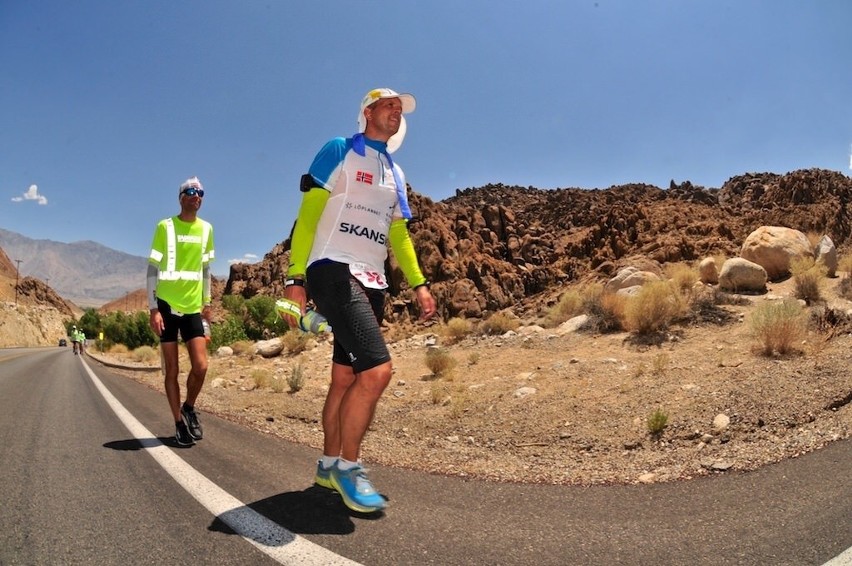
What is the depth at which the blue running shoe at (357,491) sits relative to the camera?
99.7 inches

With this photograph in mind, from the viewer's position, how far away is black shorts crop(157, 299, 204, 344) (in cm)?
443

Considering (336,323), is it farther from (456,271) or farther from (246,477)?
(456,271)

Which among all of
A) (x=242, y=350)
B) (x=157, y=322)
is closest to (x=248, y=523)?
(x=157, y=322)

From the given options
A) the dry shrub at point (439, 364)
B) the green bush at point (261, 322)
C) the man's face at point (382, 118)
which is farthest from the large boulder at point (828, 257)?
the green bush at point (261, 322)

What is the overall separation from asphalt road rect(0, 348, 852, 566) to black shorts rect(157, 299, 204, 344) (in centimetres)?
109

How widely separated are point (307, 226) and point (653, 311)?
9607 millimetres

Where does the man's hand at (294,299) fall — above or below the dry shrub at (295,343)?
above

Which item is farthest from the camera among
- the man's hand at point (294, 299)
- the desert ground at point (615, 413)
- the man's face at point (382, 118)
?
the desert ground at point (615, 413)

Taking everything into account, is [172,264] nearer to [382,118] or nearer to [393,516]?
[382,118]

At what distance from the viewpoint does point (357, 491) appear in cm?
259

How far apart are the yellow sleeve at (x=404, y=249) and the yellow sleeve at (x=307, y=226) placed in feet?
1.92

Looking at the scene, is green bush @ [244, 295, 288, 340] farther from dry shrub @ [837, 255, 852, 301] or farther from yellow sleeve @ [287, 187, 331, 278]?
yellow sleeve @ [287, 187, 331, 278]

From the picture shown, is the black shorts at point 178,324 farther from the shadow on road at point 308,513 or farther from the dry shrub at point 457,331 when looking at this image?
the dry shrub at point 457,331

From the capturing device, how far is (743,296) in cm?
1266
